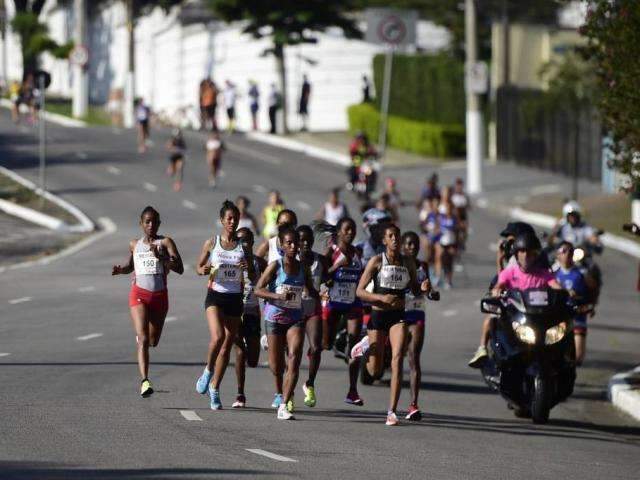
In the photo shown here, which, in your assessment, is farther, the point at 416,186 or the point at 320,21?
the point at 320,21

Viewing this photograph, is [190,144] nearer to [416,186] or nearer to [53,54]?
[416,186]

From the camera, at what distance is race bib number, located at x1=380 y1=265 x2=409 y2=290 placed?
48.2 ft

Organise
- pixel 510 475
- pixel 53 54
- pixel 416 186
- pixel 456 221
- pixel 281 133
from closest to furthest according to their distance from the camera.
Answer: pixel 510 475
pixel 456 221
pixel 416 186
pixel 281 133
pixel 53 54

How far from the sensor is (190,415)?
1423 cm

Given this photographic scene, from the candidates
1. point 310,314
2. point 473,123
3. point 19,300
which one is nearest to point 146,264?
point 310,314

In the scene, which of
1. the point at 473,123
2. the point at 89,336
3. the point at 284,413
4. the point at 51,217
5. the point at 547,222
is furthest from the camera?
the point at 473,123

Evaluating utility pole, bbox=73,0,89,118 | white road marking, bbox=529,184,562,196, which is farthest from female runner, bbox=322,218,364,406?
utility pole, bbox=73,0,89,118

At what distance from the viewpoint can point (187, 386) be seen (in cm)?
1642

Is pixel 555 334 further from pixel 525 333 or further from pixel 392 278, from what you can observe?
pixel 392 278

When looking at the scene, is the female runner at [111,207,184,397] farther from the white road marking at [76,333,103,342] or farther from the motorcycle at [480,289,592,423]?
the white road marking at [76,333,103,342]

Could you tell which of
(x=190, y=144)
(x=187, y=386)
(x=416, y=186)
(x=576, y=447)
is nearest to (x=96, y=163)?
(x=190, y=144)

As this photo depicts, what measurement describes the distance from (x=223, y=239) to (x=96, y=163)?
3216 centimetres

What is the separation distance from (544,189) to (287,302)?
3015 centimetres

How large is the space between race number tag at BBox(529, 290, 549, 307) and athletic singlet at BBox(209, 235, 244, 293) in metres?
2.72
